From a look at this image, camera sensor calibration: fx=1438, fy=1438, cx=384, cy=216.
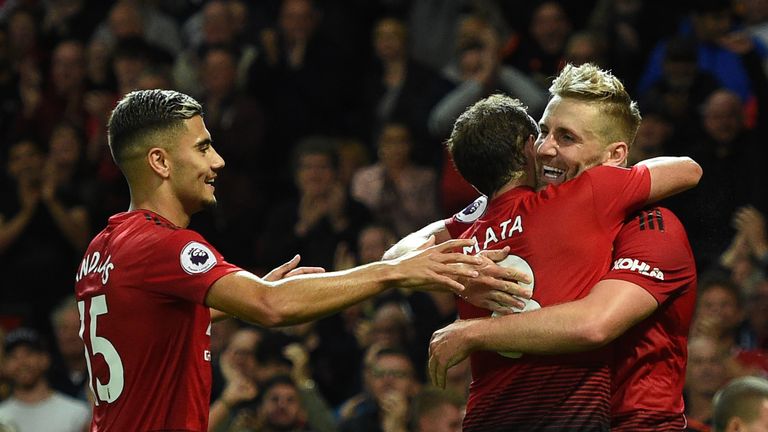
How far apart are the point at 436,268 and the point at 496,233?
262mm

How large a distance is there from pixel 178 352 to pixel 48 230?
7.00 m

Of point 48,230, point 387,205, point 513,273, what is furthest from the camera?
point 48,230

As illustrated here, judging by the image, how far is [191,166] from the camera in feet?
17.7

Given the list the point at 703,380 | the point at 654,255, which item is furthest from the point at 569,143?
the point at 703,380

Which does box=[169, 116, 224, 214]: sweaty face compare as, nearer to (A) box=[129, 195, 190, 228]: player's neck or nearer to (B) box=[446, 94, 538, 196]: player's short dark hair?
(A) box=[129, 195, 190, 228]: player's neck

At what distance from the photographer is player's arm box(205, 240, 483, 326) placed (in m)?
5.04

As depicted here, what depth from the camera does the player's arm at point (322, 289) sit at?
5043 mm

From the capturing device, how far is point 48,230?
39.1 feet

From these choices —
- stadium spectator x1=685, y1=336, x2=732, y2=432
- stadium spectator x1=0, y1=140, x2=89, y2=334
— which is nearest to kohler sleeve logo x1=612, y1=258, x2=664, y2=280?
stadium spectator x1=685, y1=336, x2=732, y2=432

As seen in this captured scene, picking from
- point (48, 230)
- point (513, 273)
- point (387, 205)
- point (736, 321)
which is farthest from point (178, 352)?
point (48, 230)

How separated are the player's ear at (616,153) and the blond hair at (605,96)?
0.02 meters

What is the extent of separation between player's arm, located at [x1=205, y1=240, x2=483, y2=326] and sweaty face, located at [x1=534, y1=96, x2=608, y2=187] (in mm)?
419

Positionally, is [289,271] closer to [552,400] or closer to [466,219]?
[466,219]

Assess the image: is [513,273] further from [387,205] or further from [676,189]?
[387,205]
